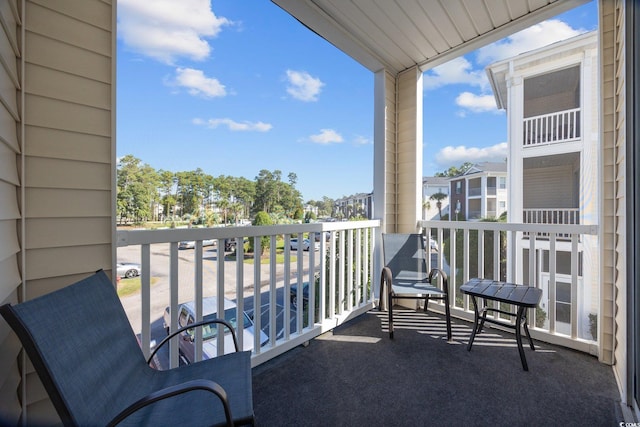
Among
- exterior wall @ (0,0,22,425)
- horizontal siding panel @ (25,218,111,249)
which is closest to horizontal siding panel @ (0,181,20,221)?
exterior wall @ (0,0,22,425)

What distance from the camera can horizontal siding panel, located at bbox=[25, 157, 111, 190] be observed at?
3.83 feet

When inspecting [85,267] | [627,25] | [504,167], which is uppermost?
[627,25]

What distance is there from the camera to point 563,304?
2713mm

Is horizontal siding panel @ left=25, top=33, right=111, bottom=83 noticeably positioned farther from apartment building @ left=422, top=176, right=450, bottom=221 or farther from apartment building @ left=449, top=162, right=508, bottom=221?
apartment building @ left=449, top=162, right=508, bottom=221

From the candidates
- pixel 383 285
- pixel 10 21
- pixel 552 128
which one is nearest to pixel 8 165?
pixel 10 21

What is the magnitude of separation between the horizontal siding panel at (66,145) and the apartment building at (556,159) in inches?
132

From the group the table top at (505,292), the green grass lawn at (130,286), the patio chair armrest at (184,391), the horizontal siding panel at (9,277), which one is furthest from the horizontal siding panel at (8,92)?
the table top at (505,292)

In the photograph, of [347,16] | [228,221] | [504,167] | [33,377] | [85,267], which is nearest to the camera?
[33,377]

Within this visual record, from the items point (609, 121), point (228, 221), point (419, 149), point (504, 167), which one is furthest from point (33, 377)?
point (504, 167)

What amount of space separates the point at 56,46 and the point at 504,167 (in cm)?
374

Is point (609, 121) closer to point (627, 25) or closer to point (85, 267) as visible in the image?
point (627, 25)

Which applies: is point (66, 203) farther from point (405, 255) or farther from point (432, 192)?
point (432, 192)

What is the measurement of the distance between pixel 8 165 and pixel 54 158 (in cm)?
22

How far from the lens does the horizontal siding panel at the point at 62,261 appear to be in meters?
1.16
